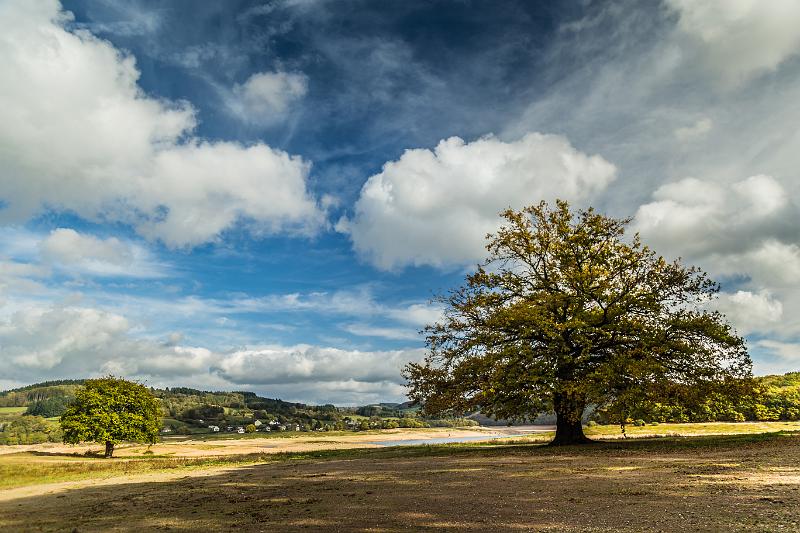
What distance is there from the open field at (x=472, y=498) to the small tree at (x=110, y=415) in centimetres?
3781

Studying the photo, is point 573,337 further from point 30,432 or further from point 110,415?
point 30,432

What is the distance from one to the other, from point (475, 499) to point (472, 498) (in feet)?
0.84

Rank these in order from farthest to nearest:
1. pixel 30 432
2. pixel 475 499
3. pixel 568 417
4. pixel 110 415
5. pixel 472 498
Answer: pixel 30 432, pixel 110 415, pixel 568 417, pixel 472 498, pixel 475 499

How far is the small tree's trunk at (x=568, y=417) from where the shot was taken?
32.4m

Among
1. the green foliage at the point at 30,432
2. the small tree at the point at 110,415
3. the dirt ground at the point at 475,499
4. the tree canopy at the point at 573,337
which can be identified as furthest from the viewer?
the green foliage at the point at 30,432

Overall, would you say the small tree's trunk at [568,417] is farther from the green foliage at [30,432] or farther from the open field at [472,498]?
the green foliage at [30,432]

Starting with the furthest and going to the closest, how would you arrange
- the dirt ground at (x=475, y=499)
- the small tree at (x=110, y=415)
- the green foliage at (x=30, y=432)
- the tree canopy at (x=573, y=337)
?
the green foliage at (x=30, y=432)
the small tree at (x=110, y=415)
the tree canopy at (x=573, y=337)
the dirt ground at (x=475, y=499)

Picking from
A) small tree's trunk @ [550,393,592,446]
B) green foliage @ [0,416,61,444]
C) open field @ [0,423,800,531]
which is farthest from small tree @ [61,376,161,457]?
green foliage @ [0,416,61,444]

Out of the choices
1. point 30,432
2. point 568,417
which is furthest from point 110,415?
point 30,432

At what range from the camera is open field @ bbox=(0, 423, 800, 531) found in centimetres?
1214

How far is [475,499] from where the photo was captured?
16031 millimetres

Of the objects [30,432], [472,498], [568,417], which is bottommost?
[30,432]

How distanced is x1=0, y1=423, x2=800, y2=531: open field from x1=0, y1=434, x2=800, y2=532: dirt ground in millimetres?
49

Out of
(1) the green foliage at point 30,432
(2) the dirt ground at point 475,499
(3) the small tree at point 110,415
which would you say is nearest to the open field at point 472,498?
(2) the dirt ground at point 475,499
